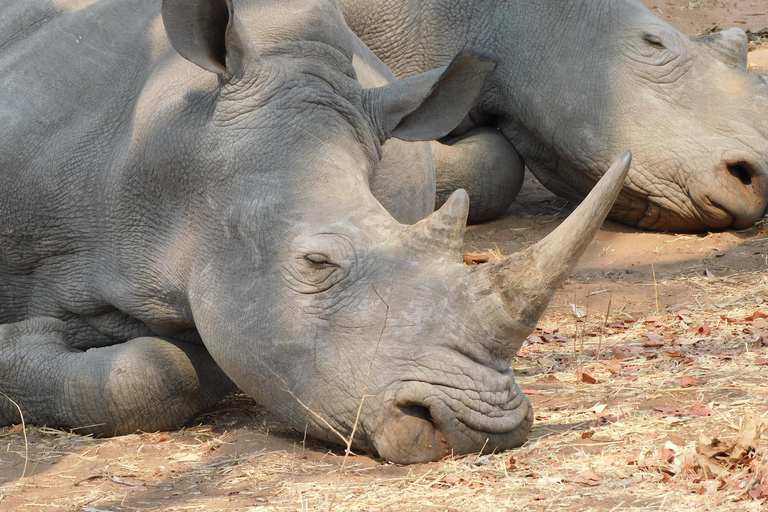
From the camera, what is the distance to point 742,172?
7.91m

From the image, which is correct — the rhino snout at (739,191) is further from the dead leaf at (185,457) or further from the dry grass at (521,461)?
the dead leaf at (185,457)

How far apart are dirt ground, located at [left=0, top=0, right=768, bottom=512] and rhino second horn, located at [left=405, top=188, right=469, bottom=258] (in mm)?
788

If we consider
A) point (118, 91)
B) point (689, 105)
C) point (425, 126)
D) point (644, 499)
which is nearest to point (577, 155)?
point (689, 105)

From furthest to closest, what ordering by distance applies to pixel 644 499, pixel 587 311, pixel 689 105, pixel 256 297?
pixel 689 105 → pixel 587 311 → pixel 256 297 → pixel 644 499

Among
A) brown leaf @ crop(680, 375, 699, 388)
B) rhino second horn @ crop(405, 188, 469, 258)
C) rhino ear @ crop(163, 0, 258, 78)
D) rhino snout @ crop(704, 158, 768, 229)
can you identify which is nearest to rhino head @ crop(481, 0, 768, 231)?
rhino snout @ crop(704, 158, 768, 229)

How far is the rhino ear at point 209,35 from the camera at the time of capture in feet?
14.5

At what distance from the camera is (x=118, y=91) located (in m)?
4.97

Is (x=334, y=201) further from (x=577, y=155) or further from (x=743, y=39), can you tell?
(x=743, y=39)

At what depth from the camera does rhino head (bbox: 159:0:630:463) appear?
3895mm

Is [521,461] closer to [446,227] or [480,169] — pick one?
[446,227]

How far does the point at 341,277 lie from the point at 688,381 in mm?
1761

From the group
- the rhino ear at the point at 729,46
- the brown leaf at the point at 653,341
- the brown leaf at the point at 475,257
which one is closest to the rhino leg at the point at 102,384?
the brown leaf at the point at 653,341

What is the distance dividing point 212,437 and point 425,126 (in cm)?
167

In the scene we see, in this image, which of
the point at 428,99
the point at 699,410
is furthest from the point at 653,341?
the point at 428,99
